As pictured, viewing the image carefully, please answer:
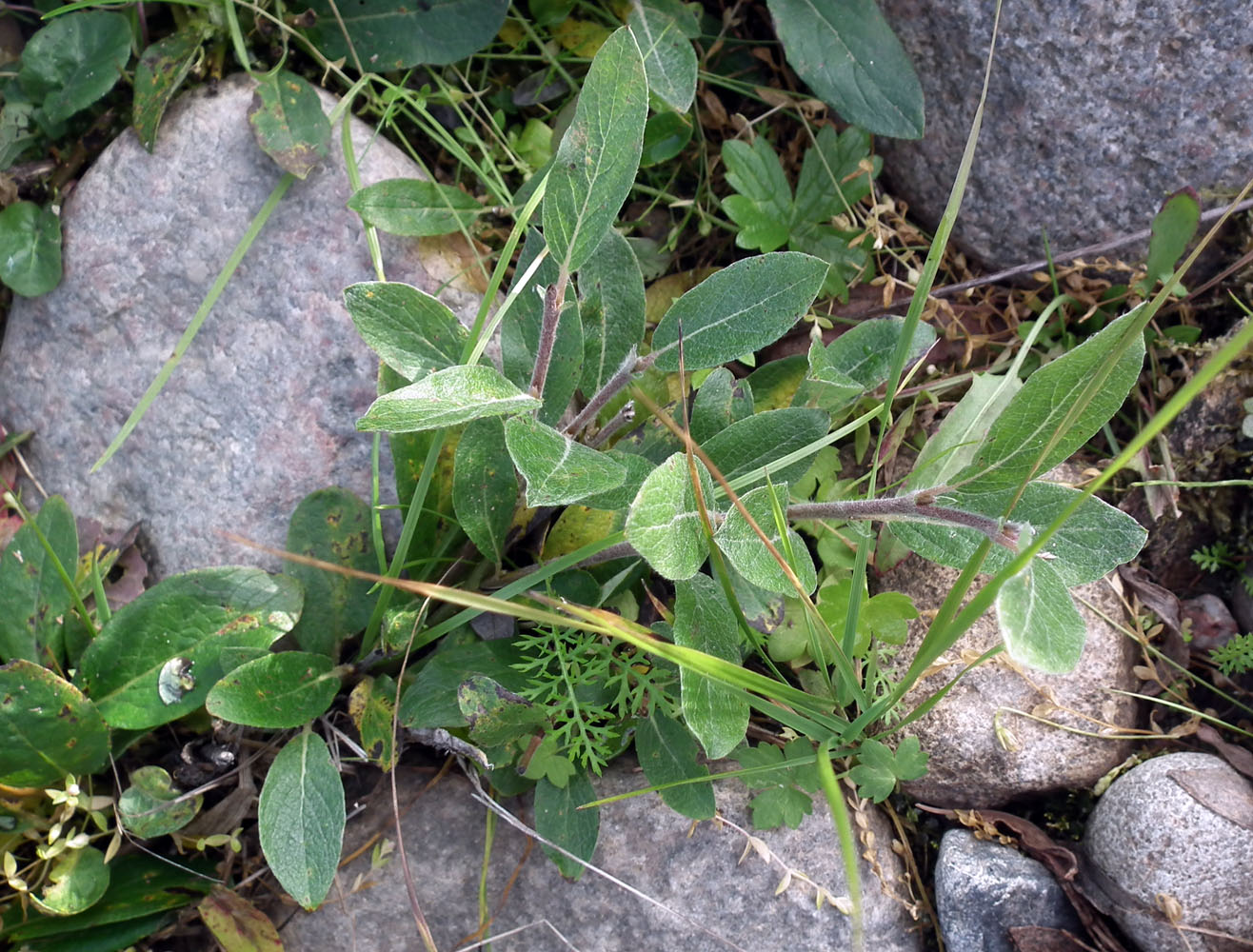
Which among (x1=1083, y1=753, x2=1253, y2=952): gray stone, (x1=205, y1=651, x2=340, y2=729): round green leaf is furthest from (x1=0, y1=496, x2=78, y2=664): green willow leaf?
(x1=1083, y1=753, x2=1253, y2=952): gray stone

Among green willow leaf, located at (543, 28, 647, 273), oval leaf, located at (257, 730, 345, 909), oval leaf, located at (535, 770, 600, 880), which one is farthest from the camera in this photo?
oval leaf, located at (535, 770, 600, 880)

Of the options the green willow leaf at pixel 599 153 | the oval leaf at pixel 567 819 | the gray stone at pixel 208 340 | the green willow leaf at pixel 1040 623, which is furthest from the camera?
the gray stone at pixel 208 340

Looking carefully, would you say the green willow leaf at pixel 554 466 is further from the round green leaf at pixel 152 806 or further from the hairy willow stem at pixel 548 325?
the round green leaf at pixel 152 806

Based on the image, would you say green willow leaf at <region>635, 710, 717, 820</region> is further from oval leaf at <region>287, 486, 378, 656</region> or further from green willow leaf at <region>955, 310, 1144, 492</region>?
green willow leaf at <region>955, 310, 1144, 492</region>

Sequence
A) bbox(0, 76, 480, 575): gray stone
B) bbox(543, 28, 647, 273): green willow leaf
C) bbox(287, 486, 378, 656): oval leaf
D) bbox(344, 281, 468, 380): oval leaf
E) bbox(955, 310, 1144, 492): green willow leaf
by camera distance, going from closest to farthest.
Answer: bbox(955, 310, 1144, 492): green willow leaf, bbox(543, 28, 647, 273): green willow leaf, bbox(344, 281, 468, 380): oval leaf, bbox(287, 486, 378, 656): oval leaf, bbox(0, 76, 480, 575): gray stone

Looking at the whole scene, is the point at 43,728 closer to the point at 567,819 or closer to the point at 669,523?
the point at 567,819

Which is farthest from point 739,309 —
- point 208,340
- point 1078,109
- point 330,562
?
point 208,340

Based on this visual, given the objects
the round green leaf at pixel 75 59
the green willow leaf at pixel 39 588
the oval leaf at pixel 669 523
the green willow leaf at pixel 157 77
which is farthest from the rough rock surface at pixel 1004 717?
the round green leaf at pixel 75 59
